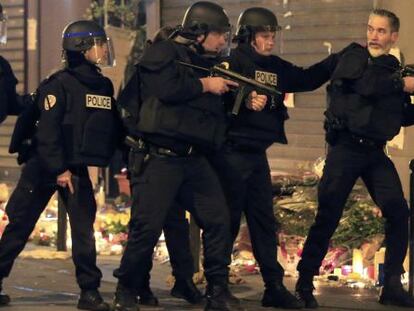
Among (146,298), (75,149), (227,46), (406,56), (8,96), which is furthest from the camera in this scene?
(406,56)

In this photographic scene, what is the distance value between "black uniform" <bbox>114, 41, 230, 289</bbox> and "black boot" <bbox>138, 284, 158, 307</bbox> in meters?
0.54

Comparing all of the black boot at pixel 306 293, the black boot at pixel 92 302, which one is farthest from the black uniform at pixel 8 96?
the black boot at pixel 306 293

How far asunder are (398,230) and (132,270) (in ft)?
5.71

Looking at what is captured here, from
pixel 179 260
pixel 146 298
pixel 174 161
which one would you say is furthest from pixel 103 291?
pixel 174 161

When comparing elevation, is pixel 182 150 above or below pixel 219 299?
above

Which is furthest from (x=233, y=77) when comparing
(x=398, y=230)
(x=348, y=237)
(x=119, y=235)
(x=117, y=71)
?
(x=117, y=71)

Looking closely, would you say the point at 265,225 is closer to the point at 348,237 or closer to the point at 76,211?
the point at 76,211

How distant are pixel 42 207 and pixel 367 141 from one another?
2079 mm

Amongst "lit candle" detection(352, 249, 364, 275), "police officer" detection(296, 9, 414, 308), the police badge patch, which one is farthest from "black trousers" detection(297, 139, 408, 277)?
the police badge patch

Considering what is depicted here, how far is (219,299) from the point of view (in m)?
7.16

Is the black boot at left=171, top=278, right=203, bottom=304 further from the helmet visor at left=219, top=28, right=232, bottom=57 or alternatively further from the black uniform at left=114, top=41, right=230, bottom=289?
the helmet visor at left=219, top=28, right=232, bottom=57

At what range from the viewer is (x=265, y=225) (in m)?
7.53

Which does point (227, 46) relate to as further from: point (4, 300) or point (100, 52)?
point (4, 300)

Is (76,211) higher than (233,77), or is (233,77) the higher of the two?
(233,77)
